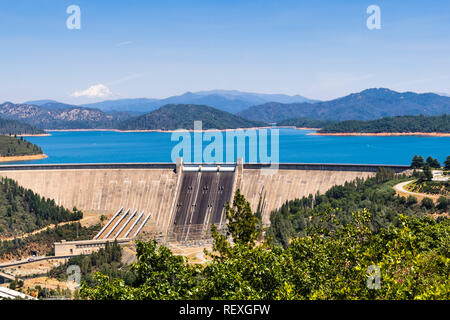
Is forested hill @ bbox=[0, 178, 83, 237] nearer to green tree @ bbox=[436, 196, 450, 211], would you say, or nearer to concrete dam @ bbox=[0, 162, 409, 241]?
concrete dam @ bbox=[0, 162, 409, 241]

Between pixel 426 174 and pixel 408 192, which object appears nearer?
pixel 408 192

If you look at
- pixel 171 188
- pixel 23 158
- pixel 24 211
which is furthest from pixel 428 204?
pixel 23 158

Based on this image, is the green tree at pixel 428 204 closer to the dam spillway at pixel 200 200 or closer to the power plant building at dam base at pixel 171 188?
the power plant building at dam base at pixel 171 188

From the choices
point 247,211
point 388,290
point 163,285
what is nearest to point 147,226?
point 247,211

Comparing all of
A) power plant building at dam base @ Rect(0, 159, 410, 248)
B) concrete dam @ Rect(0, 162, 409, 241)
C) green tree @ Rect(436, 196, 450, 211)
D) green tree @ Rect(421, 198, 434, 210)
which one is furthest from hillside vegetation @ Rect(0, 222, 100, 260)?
green tree @ Rect(436, 196, 450, 211)

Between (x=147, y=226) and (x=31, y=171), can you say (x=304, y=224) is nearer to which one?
(x=147, y=226)

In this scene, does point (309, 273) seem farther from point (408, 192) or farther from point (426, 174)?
point (426, 174)

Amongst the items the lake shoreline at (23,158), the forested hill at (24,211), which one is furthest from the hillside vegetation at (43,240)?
the lake shoreline at (23,158)
